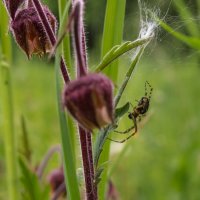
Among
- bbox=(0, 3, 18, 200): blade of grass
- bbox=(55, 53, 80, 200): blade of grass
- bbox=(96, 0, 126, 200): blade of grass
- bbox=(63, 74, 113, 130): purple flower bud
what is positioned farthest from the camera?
bbox=(0, 3, 18, 200): blade of grass

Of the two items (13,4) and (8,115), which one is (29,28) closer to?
(13,4)

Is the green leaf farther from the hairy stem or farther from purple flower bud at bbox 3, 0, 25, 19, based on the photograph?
purple flower bud at bbox 3, 0, 25, 19

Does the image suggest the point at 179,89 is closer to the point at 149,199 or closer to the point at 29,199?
the point at 149,199

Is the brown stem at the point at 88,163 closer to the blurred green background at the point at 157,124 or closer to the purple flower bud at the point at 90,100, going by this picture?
the purple flower bud at the point at 90,100

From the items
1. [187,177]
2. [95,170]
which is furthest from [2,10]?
[187,177]

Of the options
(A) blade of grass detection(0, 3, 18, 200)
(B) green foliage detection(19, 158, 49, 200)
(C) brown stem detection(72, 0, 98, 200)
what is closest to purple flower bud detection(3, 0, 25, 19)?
(C) brown stem detection(72, 0, 98, 200)
